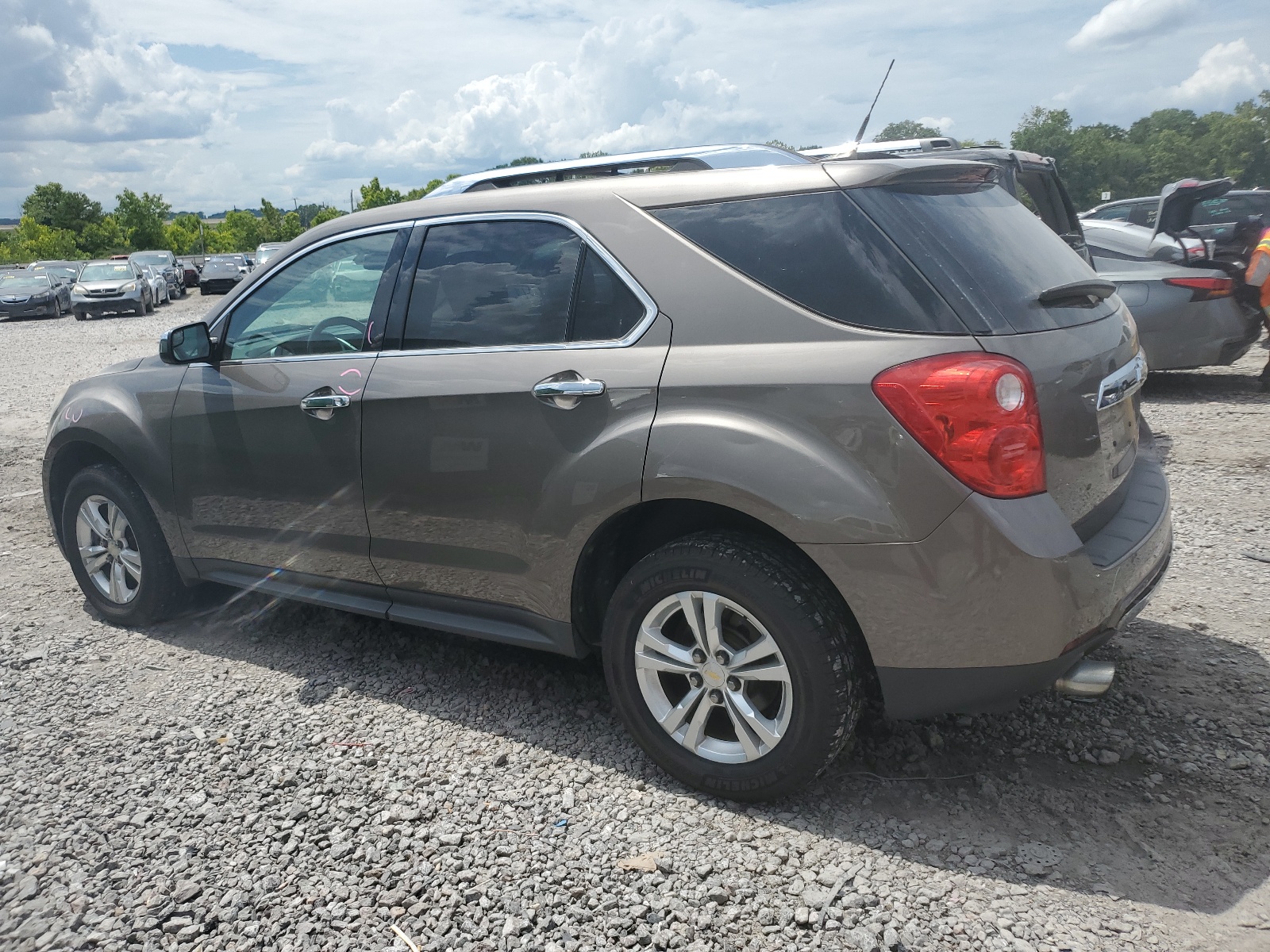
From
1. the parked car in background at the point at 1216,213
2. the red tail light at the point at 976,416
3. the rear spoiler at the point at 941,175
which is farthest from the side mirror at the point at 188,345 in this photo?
the parked car in background at the point at 1216,213

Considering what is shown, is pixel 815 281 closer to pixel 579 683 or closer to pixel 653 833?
pixel 653 833

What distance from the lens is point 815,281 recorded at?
2.71 m

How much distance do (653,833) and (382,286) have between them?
2.17 metres

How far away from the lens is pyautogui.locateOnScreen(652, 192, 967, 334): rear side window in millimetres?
2578

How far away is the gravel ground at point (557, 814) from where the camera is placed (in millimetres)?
2486

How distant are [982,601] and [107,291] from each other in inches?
1221

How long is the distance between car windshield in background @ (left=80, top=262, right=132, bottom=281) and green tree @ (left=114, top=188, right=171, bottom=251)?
56.2 m

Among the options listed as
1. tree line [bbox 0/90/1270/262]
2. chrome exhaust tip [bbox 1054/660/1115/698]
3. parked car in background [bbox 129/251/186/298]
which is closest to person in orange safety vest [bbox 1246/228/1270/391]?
chrome exhaust tip [bbox 1054/660/1115/698]

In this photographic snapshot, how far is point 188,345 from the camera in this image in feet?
13.2

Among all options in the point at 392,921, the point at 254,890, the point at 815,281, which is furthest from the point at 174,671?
the point at 815,281

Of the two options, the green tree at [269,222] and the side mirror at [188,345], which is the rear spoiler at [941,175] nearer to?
the side mirror at [188,345]

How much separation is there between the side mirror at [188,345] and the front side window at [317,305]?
0.08 meters

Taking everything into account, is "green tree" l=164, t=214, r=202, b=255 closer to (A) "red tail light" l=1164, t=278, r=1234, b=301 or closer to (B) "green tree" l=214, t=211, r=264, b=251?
(B) "green tree" l=214, t=211, r=264, b=251

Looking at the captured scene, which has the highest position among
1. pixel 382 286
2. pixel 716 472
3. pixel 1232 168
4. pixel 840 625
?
pixel 382 286
